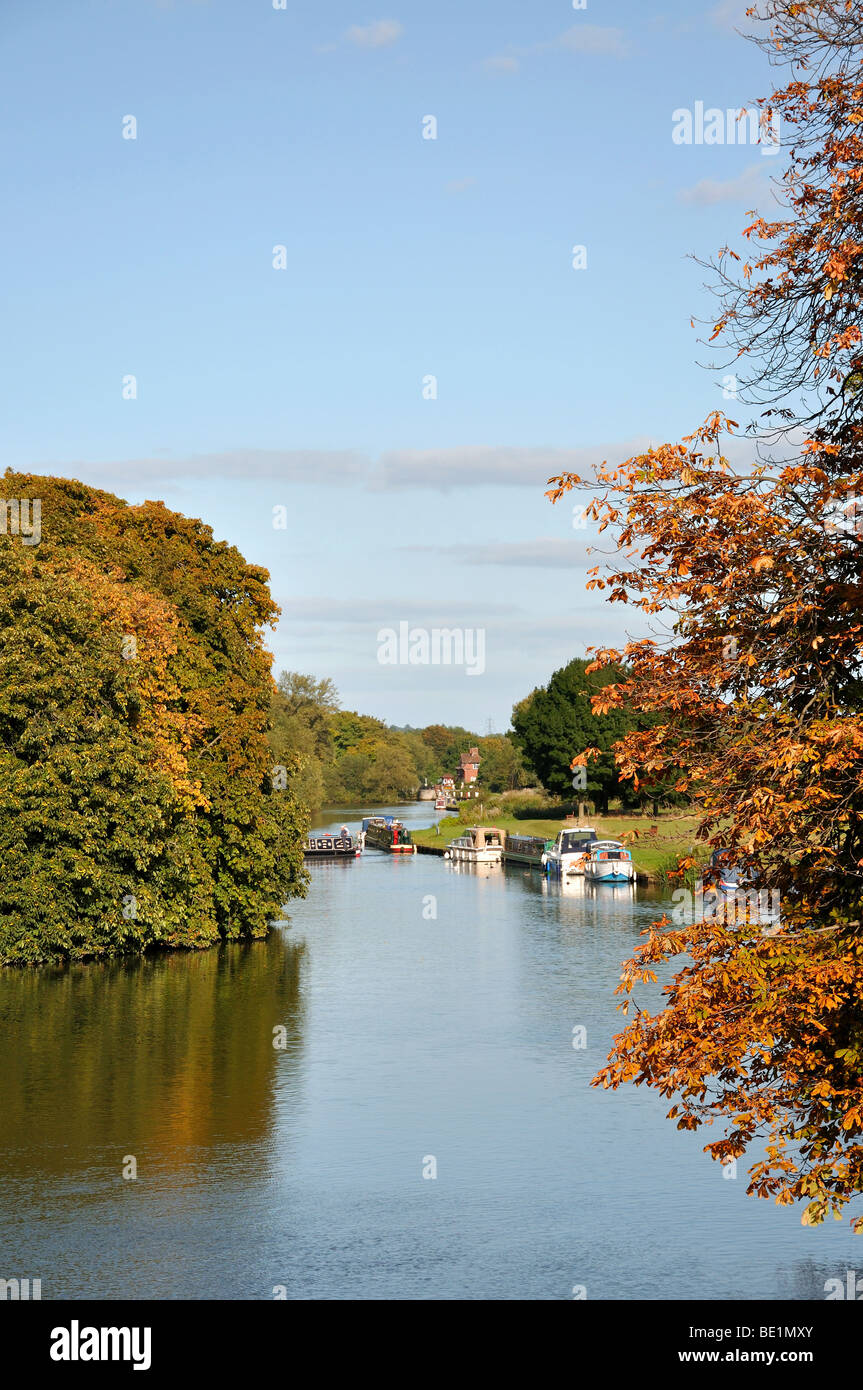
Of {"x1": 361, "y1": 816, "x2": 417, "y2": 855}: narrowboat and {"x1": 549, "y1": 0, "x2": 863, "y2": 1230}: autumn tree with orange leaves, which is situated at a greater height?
→ {"x1": 549, "y1": 0, "x2": 863, "y2": 1230}: autumn tree with orange leaves

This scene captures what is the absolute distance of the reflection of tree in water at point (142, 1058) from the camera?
985 inches

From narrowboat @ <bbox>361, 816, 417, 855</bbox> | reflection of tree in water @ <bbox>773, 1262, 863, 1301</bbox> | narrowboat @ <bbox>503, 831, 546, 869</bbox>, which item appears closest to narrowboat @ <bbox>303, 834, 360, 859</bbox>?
narrowboat @ <bbox>361, 816, 417, 855</bbox>

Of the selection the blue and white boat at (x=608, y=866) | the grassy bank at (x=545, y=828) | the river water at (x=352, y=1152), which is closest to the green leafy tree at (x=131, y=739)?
the river water at (x=352, y=1152)

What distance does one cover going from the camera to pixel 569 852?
259 feet

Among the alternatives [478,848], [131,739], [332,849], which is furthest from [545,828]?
[131,739]

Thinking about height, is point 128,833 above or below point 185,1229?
above

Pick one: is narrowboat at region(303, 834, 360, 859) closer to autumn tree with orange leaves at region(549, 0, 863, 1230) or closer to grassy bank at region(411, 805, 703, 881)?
grassy bank at region(411, 805, 703, 881)

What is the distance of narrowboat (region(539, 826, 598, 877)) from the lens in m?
77.1

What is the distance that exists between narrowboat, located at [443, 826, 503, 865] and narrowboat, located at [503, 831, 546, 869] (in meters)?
0.84

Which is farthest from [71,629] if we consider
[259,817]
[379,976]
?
[379,976]

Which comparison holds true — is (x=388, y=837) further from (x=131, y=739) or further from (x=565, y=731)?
(x=131, y=739)

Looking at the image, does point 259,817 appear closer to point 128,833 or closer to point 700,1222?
point 128,833
